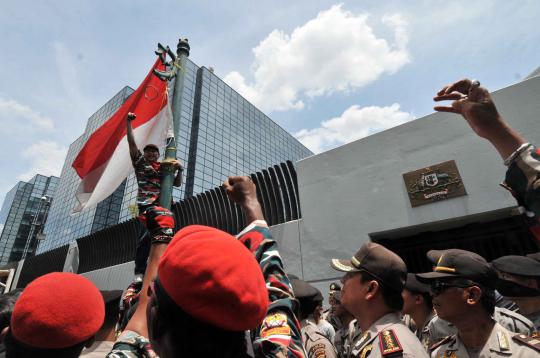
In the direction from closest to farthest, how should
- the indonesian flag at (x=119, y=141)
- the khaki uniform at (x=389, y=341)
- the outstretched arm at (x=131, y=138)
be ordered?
the khaki uniform at (x=389, y=341), the outstretched arm at (x=131, y=138), the indonesian flag at (x=119, y=141)

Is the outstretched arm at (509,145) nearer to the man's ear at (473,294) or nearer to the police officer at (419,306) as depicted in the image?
the man's ear at (473,294)

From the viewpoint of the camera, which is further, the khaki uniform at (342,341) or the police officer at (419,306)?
the khaki uniform at (342,341)

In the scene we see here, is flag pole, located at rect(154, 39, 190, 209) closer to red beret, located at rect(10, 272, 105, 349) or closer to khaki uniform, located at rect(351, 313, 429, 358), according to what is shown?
red beret, located at rect(10, 272, 105, 349)

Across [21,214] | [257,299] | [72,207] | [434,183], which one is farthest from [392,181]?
[21,214]

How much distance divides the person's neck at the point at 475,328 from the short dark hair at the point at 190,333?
169cm

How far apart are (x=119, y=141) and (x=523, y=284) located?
214 inches

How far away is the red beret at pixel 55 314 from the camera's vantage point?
1279mm

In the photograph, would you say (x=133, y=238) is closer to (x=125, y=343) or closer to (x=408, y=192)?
(x=408, y=192)

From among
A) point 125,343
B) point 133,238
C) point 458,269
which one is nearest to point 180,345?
point 125,343

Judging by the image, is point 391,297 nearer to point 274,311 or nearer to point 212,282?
point 274,311

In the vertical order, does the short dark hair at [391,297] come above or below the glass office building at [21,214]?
below

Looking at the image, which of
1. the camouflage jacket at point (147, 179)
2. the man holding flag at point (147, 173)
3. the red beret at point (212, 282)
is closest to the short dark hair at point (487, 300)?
the red beret at point (212, 282)

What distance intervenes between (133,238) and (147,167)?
6771 mm

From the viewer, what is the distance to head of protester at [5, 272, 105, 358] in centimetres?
128
